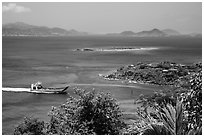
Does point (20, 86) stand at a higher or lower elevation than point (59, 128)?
lower

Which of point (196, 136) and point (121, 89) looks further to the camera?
point (121, 89)

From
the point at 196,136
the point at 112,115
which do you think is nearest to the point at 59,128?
the point at 112,115

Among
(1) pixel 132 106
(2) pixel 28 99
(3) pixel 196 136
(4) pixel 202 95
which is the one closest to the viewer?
(3) pixel 196 136

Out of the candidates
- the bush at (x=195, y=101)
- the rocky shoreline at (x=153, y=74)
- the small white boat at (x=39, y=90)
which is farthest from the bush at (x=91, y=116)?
the rocky shoreline at (x=153, y=74)

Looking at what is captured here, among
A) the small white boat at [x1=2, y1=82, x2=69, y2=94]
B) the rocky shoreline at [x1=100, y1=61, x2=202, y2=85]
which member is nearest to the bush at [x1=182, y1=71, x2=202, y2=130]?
the small white boat at [x1=2, y1=82, x2=69, y2=94]

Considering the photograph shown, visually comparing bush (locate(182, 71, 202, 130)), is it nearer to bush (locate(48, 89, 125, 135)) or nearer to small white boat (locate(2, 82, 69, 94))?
bush (locate(48, 89, 125, 135))

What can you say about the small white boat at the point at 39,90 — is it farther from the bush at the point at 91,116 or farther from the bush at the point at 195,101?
the bush at the point at 195,101

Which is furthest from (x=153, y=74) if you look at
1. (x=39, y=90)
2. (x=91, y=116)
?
(x=91, y=116)

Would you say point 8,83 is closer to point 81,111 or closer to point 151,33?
point 81,111
